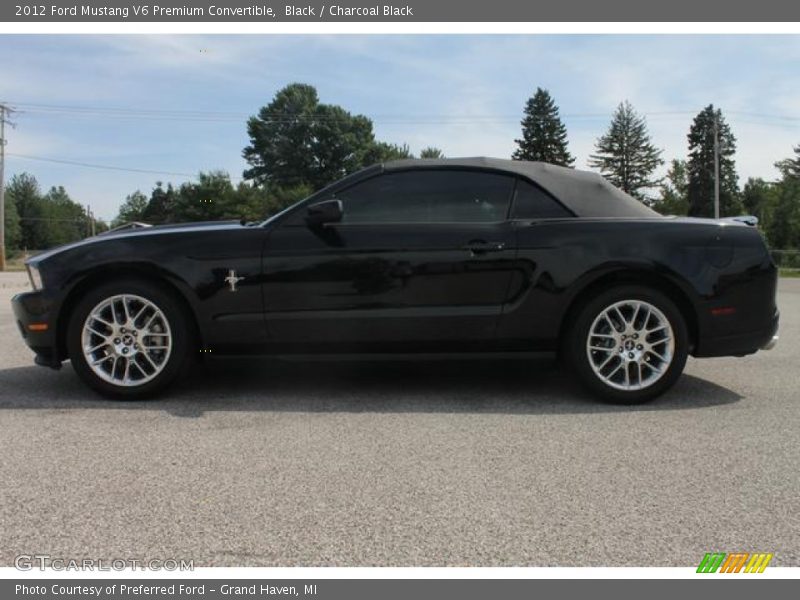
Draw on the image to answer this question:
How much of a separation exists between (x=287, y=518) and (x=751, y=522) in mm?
1728

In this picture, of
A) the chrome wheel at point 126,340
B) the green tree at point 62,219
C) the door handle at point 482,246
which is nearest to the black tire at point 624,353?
the door handle at point 482,246

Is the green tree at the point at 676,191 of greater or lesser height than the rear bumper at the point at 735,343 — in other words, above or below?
above

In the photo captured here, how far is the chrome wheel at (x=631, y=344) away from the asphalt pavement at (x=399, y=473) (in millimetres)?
207

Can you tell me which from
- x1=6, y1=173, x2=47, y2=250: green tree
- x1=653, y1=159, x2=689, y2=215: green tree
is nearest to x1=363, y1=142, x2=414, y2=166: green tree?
x1=653, y1=159, x2=689, y2=215: green tree

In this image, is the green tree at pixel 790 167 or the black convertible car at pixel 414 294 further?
the green tree at pixel 790 167

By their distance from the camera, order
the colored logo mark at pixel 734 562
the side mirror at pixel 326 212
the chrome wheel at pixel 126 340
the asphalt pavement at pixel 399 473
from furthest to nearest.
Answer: the chrome wheel at pixel 126 340 → the side mirror at pixel 326 212 → the asphalt pavement at pixel 399 473 → the colored logo mark at pixel 734 562

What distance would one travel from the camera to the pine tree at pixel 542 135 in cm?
7594

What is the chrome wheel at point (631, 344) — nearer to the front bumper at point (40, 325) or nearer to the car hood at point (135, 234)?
the car hood at point (135, 234)

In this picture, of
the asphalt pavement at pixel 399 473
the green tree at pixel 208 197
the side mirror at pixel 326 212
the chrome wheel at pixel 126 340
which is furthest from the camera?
the green tree at pixel 208 197

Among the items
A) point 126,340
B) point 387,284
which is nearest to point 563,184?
point 387,284

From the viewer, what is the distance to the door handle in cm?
416

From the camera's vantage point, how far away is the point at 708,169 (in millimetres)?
75438

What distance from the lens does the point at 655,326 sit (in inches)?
165

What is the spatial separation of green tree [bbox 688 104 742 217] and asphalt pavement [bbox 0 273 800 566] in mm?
76211
